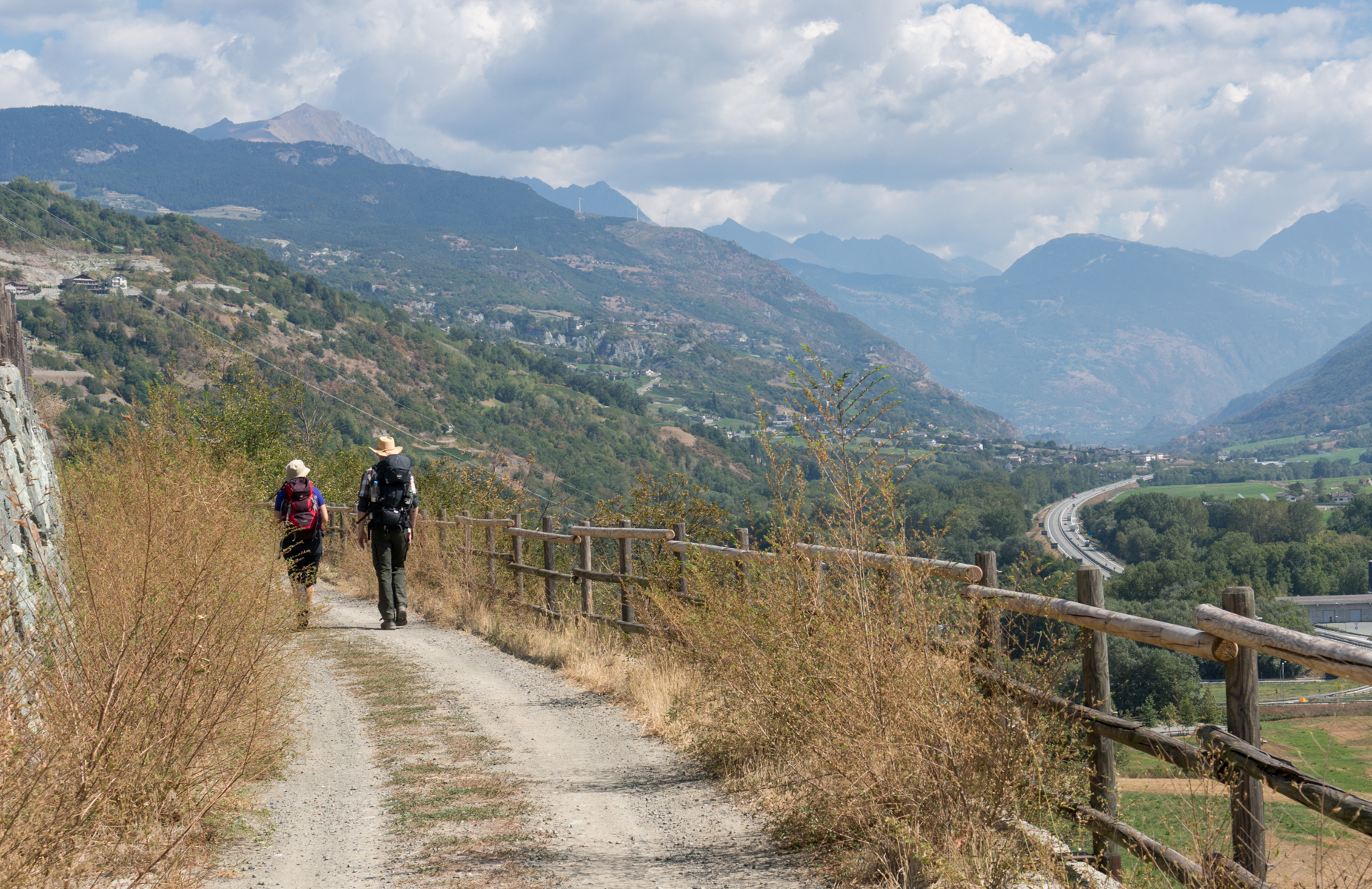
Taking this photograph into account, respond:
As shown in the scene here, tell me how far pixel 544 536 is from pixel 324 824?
582 centimetres

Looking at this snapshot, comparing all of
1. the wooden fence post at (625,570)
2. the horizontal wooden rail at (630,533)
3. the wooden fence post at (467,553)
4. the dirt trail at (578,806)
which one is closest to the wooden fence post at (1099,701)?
the dirt trail at (578,806)

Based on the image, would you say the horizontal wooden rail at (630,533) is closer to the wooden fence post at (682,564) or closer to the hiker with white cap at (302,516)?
the wooden fence post at (682,564)

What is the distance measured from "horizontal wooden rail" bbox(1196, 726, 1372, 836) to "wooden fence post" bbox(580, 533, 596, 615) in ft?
22.6

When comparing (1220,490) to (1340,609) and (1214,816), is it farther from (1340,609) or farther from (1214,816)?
(1214,816)

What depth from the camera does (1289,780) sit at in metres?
2.91

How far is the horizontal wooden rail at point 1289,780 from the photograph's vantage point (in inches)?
106

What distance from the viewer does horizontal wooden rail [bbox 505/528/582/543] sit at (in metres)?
9.75

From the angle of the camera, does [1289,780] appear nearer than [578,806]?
Yes

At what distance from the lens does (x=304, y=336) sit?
140250 mm

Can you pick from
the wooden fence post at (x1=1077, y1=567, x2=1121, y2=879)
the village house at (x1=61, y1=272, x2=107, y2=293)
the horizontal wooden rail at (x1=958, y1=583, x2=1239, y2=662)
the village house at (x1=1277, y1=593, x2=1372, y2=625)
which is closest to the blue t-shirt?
the horizontal wooden rail at (x1=958, y1=583, x2=1239, y2=662)

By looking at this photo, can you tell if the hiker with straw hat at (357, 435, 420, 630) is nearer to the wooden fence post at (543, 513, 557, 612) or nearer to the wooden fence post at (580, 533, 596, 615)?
the wooden fence post at (543, 513, 557, 612)

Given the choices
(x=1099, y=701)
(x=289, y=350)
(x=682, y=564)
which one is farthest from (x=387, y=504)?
(x=289, y=350)

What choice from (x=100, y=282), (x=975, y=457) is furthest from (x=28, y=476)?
(x=975, y=457)

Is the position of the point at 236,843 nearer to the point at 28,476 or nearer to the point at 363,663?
the point at 28,476
